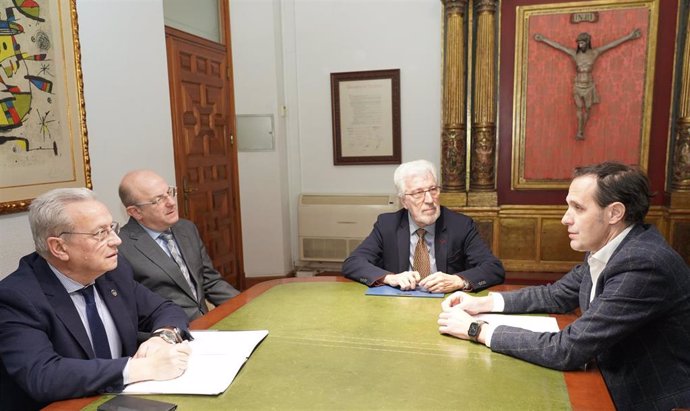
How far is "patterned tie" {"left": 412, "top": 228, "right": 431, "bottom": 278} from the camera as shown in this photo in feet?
8.21

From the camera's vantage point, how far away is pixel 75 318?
1.48m

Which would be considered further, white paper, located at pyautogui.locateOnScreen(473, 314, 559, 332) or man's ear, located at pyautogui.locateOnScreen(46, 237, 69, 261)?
white paper, located at pyautogui.locateOnScreen(473, 314, 559, 332)

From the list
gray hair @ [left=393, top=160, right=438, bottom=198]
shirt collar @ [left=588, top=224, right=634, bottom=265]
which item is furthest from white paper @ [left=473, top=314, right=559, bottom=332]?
gray hair @ [left=393, top=160, right=438, bottom=198]

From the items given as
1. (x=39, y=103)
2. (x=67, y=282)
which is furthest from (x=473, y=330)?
(x=39, y=103)

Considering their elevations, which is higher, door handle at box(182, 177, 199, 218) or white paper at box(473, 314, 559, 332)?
door handle at box(182, 177, 199, 218)

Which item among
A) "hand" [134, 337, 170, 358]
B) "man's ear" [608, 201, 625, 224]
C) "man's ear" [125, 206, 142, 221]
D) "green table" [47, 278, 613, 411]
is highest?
"man's ear" [608, 201, 625, 224]

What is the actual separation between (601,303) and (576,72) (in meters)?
3.75

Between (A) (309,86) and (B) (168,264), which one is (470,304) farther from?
(A) (309,86)

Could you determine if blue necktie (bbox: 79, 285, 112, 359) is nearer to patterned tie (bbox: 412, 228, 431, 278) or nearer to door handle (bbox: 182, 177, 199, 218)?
patterned tie (bbox: 412, 228, 431, 278)

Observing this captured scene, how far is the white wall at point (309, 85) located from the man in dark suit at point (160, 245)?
2669 millimetres

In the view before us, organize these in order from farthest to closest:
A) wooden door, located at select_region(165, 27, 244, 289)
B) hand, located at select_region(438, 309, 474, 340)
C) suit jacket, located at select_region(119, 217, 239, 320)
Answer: wooden door, located at select_region(165, 27, 244, 289) → suit jacket, located at select_region(119, 217, 239, 320) → hand, located at select_region(438, 309, 474, 340)

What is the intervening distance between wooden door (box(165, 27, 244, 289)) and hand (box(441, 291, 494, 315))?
2790 mm

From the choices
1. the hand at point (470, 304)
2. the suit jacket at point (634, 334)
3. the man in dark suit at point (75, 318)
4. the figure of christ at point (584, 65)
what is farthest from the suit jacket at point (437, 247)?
the figure of christ at point (584, 65)

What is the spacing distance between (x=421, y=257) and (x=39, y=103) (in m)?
2.10
